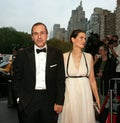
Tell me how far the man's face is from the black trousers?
59cm

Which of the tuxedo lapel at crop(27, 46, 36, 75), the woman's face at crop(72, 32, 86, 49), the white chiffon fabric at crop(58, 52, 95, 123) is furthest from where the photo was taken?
the woman's face at crop(72, 32, 86, 49)

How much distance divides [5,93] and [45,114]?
12173mm

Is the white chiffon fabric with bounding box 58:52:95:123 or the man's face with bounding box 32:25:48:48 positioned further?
the white chiffon fabric with bounding box 58:52:95:123

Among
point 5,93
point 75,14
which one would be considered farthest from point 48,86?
point 75,14

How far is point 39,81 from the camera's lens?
464 centimetres

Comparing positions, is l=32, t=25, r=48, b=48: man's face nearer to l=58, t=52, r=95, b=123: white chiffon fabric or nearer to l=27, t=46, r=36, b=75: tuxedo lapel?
l=27, t=46, r=36, b=75: tuxedo lapel

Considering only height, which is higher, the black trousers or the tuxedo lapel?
the tuxedo lapel

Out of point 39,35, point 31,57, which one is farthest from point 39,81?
point 39,35

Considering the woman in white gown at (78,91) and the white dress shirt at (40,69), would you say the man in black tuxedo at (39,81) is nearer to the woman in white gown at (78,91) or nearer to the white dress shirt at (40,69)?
the white dress shirt at (40,69)

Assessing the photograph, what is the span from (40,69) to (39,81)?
151mm

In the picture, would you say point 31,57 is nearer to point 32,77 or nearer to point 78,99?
point 32,77

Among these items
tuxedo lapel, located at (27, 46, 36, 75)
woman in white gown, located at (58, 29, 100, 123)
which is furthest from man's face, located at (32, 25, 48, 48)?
woman in white gown, located at (58, 29, 100, 123)

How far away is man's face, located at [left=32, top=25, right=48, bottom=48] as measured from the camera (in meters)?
4.71

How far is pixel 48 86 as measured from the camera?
15.2 ft
